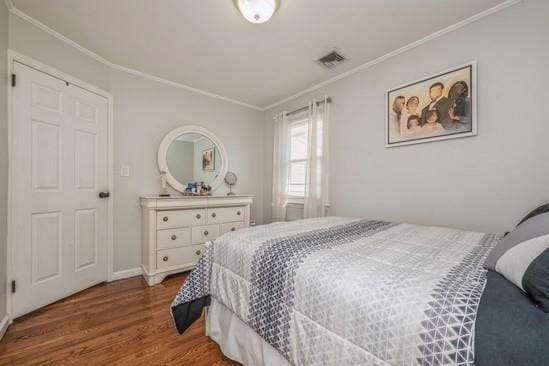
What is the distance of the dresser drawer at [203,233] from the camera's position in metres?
2.69

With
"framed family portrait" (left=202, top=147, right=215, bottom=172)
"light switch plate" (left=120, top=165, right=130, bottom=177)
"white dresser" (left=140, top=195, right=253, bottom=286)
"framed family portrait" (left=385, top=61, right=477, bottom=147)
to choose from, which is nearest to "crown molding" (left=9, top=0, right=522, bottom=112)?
"framed family portrait" (left=385, top=61, right=477, bottom=147)

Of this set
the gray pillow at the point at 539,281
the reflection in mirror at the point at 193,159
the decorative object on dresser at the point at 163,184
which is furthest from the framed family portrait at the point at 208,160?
the gray pillow at the point at 539,281

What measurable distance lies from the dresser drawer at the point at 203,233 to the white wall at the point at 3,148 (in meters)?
1.45

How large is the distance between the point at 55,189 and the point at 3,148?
49 cm

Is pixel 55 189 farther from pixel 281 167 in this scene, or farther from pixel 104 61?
pixel 281 167

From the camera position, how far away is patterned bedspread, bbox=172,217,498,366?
64cm

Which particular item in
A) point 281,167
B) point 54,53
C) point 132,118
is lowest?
point 281,167

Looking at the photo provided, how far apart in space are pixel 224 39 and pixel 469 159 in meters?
2.36

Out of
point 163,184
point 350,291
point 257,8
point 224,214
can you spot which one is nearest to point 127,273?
point 163,184

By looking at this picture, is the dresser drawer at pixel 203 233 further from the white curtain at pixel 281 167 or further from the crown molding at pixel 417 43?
the crown molding at pixel 417 43

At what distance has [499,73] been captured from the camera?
1.71m

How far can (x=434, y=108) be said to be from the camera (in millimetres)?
2016

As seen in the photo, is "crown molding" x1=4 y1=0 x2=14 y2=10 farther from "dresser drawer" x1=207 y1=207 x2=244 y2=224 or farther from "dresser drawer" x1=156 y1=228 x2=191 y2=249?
"dresser drawer" x1=207 y1=207 x2=244 y2=224

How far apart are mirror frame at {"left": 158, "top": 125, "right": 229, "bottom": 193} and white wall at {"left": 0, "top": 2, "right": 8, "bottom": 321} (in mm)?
1287
